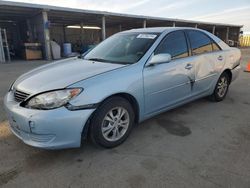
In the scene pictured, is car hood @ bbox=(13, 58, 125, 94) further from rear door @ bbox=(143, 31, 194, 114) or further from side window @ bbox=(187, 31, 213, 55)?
side window @ bbox=(187, 31, 213, 55)

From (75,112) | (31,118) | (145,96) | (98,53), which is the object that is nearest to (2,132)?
(31,118)

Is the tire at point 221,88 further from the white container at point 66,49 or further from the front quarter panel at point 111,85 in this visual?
the white container at point 66,49

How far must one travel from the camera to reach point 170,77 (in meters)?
3.05

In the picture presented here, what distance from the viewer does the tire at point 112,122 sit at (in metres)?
2.36

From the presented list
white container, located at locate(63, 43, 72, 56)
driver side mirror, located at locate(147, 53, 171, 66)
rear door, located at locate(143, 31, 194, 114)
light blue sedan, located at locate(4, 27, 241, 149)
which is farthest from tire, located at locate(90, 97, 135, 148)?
white container, located at locate(63, 43, 72, 56)

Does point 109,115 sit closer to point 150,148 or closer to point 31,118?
point 150,148

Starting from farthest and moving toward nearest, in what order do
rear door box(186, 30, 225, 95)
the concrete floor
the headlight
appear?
rear door box(186, 30, 225, 95), the headlight, the concrete floor

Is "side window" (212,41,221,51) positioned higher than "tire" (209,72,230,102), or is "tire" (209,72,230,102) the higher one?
"side window" (212,41,221,51)

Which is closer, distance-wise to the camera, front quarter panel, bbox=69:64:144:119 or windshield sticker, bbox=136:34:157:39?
front quarter panel, bbox=69:64:144:119

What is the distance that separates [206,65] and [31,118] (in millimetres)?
3063

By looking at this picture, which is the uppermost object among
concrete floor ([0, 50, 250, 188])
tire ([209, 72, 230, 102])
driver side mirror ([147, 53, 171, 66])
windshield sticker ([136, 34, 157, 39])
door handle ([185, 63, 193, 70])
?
windshield sticker ([136, 34, 157, 39])

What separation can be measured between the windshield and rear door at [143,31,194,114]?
0.69ft

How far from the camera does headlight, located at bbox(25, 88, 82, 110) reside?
7.00 ft

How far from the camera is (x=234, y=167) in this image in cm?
219
